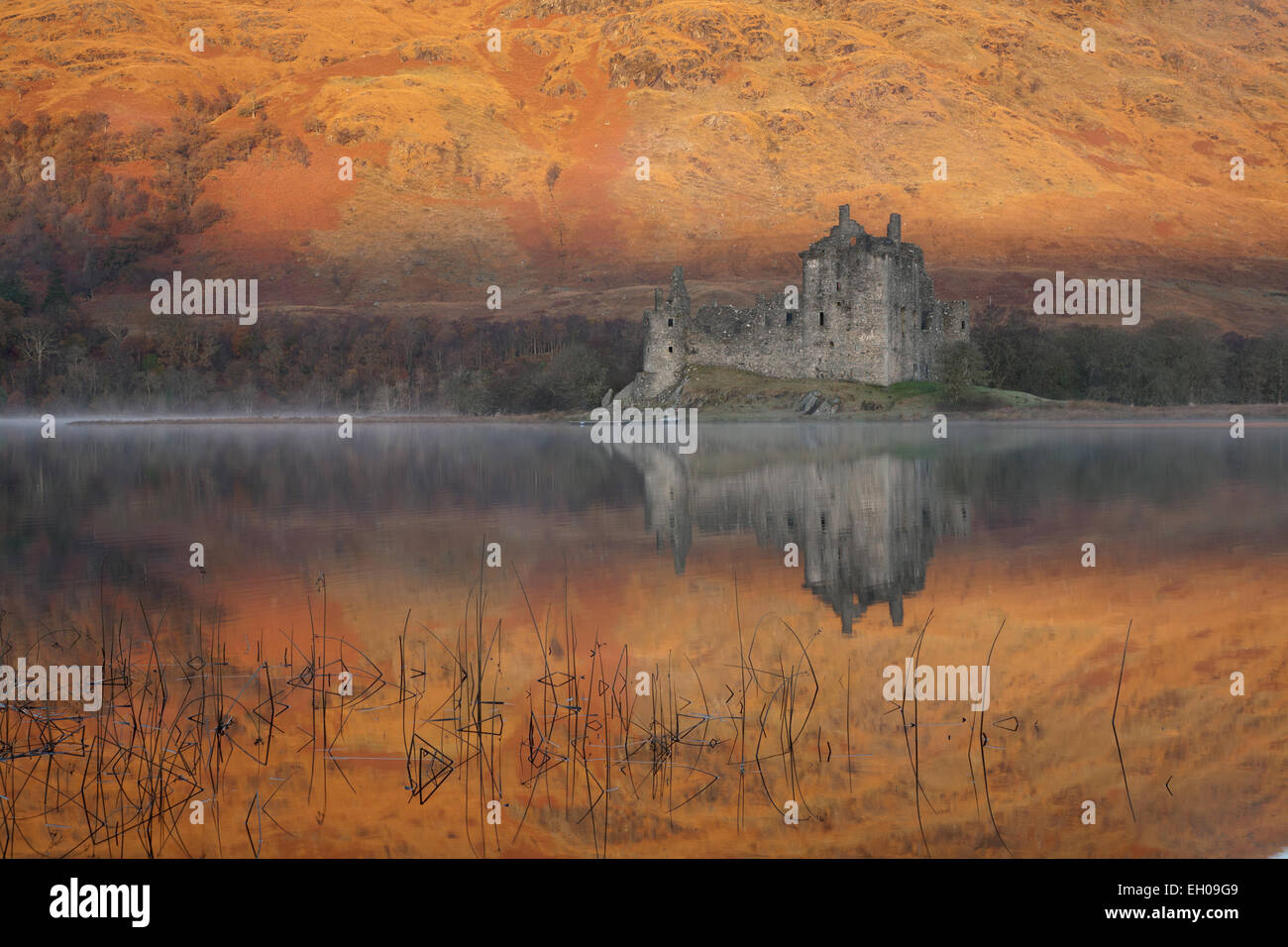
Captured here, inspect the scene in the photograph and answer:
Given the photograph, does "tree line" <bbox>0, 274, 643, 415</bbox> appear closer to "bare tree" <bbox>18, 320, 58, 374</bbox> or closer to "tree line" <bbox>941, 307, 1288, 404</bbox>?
"bare tree" <bbox>18, 320, 58, 374</bbox>

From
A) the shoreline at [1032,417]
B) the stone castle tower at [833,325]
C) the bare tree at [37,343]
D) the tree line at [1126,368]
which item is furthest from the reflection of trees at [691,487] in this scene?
the bare tree at [37,343]

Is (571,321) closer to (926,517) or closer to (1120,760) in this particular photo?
(926,517)

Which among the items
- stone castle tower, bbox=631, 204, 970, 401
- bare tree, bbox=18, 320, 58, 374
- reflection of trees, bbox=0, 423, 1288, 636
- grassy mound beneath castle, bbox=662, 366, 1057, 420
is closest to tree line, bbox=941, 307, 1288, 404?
stone castle tower, bbox=631, 204, 970, 401

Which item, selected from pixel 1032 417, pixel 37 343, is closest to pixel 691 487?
pixel 1032 417

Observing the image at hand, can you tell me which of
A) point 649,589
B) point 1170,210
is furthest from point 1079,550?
point 1170,210

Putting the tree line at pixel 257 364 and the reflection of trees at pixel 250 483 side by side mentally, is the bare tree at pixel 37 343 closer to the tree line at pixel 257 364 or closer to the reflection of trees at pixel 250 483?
the tree line at pixel 257 364

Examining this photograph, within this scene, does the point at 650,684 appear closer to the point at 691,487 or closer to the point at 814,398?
the point at 691,487
